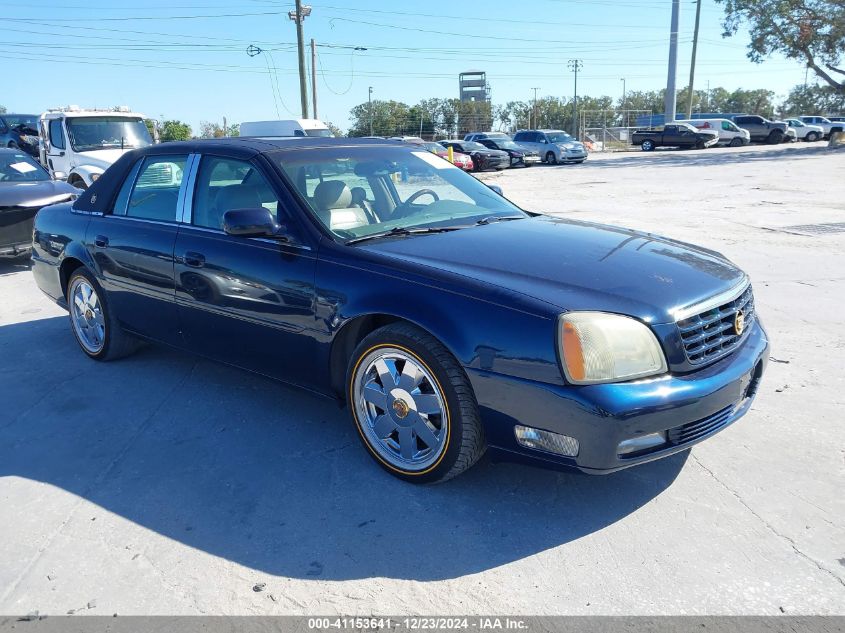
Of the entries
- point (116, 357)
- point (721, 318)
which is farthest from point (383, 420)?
point (116, 357)

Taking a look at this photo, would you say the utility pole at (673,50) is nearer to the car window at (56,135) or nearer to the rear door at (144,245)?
the car window at (56,135)

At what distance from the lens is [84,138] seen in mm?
14227

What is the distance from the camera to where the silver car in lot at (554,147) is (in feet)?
111

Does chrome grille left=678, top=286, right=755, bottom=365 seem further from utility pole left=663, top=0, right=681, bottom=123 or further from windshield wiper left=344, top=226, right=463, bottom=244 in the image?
utility pole left=663, top=0, right=681, bottom=123

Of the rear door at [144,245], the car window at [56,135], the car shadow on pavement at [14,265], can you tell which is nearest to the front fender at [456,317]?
the rear door at [144,245]

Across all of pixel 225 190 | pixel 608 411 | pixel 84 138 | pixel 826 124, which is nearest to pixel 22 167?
pixel 84 138

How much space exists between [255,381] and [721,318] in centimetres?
307

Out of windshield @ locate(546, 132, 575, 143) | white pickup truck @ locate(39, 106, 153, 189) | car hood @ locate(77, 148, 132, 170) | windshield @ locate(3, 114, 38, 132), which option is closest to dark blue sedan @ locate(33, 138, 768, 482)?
car hood @ locate(77, 148, 132, 170)

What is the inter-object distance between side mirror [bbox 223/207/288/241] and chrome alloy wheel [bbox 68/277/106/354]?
204 centimetres

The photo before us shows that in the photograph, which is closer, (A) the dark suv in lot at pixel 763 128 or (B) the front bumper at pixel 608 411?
(B) the front bumper at pixel 608 411

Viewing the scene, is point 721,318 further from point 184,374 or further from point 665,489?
point 184,374

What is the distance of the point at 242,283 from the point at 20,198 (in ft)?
22.1

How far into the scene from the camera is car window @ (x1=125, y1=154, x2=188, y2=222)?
450cm

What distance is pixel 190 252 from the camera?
4211mm
